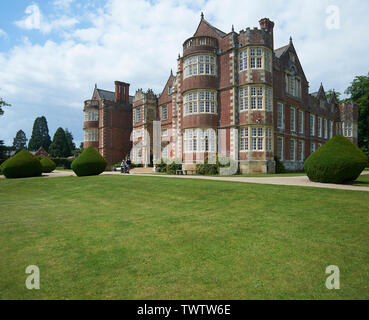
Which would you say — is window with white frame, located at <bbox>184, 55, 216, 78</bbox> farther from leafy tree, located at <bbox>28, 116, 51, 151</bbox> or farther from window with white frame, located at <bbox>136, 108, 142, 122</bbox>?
leafy tree, located at <bbox>28, 116, 51, 151</bbox>

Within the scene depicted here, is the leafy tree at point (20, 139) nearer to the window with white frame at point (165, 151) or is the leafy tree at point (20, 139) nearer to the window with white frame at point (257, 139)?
the window with white frame at point (165, 151)

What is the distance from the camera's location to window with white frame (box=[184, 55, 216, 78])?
25.5m

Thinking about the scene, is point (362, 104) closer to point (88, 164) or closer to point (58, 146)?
point (88, 164)

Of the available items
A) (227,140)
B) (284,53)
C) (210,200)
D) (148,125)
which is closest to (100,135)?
(148,125)

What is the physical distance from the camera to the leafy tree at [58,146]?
65250 mm

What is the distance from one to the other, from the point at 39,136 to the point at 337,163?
83.0 metres

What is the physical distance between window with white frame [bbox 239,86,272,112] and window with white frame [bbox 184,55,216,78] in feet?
13.0

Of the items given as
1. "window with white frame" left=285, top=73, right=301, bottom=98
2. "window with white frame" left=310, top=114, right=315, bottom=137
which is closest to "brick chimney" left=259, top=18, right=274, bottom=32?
"window with white frame" left=285, top=73, right=301, bottom=98

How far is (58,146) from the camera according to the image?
6562 centimetres

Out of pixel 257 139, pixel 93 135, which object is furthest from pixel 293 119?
pixel 93 135

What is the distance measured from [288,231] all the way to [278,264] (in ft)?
6.12

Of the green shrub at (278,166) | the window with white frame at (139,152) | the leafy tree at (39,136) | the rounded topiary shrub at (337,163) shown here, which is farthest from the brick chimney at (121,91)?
the leafy tree at (39,136)
